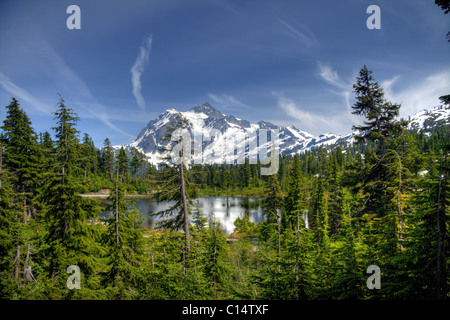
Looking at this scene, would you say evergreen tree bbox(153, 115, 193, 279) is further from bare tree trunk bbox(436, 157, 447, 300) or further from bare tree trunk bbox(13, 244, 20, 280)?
bare tree trunk bbox(436, 157, 447, 300)

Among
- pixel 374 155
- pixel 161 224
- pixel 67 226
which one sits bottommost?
pixel 161 224

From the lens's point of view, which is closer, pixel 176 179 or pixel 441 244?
pixel 441 244

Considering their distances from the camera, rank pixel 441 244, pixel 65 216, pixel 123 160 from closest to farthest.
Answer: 1. pixel 441 244
2. pixel 65 216
3. pixel 123 160

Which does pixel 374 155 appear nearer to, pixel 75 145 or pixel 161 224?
pixel 161 224

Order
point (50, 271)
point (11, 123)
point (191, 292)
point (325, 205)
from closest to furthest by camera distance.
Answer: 1. point (191, 292)
2. point (50, 271)
3. point (11, 123)
4. point (325, 205)

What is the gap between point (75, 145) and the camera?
36.0 feet

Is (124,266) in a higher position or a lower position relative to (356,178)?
lower

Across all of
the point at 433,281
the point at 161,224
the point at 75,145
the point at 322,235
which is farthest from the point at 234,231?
the point at 433,281

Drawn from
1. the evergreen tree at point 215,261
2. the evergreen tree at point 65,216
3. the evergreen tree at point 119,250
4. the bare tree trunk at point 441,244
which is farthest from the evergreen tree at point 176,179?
the bare tree trunk at point 441,244

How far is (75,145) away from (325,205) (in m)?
35.4

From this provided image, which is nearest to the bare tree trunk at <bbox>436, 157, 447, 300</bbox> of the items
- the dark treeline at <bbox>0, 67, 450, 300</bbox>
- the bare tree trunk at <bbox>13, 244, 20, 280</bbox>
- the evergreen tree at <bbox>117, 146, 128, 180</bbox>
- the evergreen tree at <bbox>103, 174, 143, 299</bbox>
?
the dark treeline at <bbox>0, 67, 450, 300</bbox>

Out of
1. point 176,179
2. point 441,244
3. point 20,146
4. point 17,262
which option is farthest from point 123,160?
point 441,244

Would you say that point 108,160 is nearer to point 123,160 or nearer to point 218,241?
point 123,160

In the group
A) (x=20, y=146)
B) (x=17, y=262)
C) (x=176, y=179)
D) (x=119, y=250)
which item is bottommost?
(x=119, y=250)
